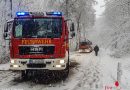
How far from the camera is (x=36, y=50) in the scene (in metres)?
16.6

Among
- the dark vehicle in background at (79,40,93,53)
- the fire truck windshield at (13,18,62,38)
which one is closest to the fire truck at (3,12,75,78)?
the fire truck windshield at (13,18,62,38)

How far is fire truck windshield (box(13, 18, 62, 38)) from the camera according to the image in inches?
663

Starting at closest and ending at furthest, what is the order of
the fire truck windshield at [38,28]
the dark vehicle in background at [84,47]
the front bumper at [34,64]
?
1. the front bumper at [34,64]
2. the fire truck windshield at [38,28]
3. the dark vehicle in background at [84,47]

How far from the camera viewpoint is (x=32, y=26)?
17.1m

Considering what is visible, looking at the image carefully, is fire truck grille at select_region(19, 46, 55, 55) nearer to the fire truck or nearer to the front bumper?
the fire truck

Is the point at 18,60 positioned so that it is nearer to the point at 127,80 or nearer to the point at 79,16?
the point at 127,80

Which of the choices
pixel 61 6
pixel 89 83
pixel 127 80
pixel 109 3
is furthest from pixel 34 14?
pixel 61 6

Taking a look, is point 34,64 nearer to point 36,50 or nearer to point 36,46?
point 36,50

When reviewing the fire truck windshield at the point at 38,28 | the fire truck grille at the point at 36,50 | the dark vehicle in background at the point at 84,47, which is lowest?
the dark vehicle in background at the point at 84,47

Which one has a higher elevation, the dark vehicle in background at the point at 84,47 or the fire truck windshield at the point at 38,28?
the fire truck windshield at the point at 38,28

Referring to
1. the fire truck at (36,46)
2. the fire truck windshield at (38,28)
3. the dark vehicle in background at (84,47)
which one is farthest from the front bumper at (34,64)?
the dark vehicle in background at (84,47)

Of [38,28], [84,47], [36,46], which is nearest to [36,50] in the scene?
[36,46]

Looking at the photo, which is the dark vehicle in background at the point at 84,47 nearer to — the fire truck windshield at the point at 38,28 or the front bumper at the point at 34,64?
the fire truck windshield at the point at 38,28

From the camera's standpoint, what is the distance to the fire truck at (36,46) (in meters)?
16.6
